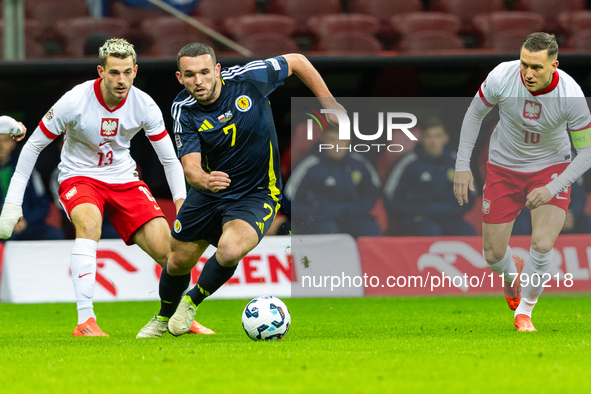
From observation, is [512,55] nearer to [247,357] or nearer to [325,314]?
[325,314]

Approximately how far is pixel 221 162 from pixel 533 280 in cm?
246

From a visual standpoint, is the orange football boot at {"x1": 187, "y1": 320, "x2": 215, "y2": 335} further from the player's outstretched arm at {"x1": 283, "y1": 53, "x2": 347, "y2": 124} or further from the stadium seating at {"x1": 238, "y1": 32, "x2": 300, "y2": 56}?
the stadium seating at {"x1": 238, "y1": 32, "x2": 300, "y2": 56}

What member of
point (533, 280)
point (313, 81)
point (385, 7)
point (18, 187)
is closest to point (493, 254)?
point (533, 280)

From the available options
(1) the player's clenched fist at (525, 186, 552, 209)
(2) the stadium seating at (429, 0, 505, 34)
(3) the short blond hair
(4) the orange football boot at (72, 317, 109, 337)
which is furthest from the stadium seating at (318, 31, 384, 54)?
(4) the orange football boot at (72, 317, 109, 337)

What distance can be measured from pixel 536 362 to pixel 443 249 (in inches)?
178

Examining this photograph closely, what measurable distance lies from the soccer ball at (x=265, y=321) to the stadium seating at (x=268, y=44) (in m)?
5.98

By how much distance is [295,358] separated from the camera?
434 cm

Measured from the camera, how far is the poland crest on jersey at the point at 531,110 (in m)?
6.17

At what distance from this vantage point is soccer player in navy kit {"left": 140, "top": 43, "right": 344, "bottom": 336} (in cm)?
529

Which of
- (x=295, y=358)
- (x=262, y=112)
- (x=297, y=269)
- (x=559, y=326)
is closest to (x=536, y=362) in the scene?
(x=295, y=358)

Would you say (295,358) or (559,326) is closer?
(295,358)

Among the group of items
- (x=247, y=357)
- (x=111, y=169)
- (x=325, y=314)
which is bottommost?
(x=325, y=314)

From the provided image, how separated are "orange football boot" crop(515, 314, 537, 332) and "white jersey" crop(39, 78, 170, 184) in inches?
119

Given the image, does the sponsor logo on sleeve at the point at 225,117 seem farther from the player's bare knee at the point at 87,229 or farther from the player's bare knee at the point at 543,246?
the player's bare knee at the point at 543,246
